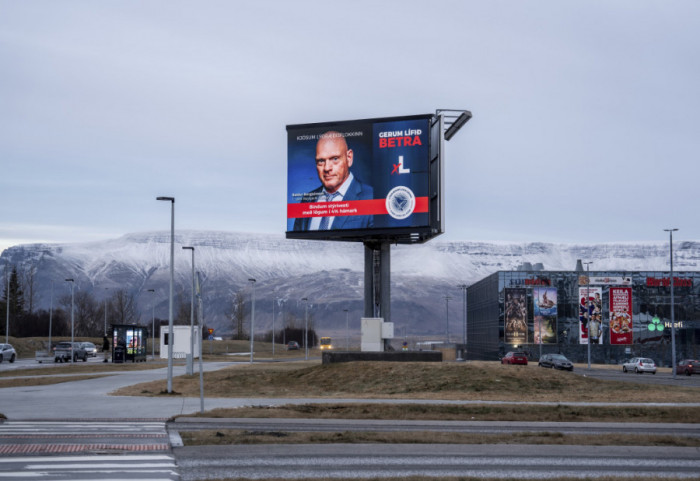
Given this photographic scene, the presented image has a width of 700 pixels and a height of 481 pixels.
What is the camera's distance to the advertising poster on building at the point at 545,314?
114 m

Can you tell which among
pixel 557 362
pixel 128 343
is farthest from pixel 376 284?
pixel 128 343

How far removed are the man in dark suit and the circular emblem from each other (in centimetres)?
121

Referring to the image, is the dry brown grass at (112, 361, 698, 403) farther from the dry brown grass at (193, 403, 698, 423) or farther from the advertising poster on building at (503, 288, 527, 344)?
the advertising poster on building at (503, 288, 527, 344)

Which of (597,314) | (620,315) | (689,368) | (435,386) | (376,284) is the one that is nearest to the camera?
(435,386)

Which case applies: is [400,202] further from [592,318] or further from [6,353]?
[592,318]

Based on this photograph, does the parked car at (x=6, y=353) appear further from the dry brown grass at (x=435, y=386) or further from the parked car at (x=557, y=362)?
the parked car at (x=557, y=362)

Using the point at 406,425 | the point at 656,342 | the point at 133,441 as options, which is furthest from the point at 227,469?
the point at 656,342

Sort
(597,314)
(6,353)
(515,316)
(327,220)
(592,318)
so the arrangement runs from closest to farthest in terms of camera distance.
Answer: (327,220) → (6,353) → (592,318) → (597,314) → (515,316)

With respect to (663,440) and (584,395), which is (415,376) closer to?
(584,395)

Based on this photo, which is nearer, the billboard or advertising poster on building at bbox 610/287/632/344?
the billboard

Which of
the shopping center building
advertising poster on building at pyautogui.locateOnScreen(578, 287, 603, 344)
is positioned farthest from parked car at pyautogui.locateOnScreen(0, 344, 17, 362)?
advertising poster on building at pyautogui.locateOnScreen(578, 287, 603, 344)

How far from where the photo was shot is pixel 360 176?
49.7 m

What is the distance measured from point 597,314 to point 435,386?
8048 centimetres

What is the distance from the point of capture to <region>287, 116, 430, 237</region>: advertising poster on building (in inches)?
1914
